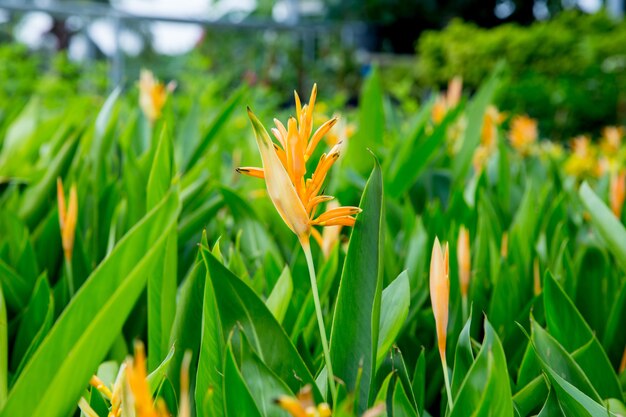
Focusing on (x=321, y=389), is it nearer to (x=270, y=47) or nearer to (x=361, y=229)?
(x=361, y=229)

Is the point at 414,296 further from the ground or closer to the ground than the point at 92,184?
closer to the ground

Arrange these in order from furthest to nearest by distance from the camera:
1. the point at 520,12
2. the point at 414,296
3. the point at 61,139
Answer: the point at 520,12
the point at 61,139
the point at 414,296

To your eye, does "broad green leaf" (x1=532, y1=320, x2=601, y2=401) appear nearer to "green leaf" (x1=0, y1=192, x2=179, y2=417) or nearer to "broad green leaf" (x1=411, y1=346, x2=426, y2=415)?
"broad green leaf" (x1=411, y1=346, x2=426, y2=415)

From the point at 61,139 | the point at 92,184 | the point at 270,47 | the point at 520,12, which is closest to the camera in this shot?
the point at 92,184

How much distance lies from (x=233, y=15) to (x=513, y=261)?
23816mm

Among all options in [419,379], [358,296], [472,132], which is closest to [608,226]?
[419,379]

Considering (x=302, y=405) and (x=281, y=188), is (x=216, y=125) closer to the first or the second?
(x=281, y=188)

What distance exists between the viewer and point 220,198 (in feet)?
3.50

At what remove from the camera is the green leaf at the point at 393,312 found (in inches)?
24.0

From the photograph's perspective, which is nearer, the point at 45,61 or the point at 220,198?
the point at 220,198

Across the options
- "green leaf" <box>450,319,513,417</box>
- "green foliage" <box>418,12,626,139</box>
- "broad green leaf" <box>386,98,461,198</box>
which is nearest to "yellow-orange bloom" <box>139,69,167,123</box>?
"broad green leaf" <box>386,98,461,198</box>

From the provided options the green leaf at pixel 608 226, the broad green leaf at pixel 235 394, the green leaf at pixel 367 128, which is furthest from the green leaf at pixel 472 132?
the broad green leaf at pixel 235 394

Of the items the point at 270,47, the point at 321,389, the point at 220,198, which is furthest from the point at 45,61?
the point at 321,389

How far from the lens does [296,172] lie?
516mm
